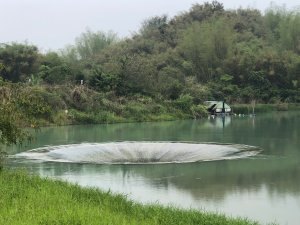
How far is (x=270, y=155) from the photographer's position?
14.3 metres

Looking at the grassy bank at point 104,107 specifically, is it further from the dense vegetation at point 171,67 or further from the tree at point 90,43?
the tree at point 90,43

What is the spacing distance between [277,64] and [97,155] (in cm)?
2548

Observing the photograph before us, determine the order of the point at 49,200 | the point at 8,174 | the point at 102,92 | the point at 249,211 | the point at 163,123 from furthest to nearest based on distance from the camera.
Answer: the point at 102,92
the point at 163,123
the point at 8,174
the point at 249,211
the point at 49,200

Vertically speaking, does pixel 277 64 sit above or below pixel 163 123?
above

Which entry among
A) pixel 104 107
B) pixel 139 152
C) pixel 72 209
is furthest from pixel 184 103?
pixel 72 209

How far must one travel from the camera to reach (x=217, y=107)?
102ft

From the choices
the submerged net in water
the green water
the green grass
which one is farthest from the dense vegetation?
the green grass

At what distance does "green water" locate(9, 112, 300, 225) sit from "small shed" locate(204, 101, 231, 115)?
37.4 ft

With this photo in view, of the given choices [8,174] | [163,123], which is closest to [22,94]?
[8,174]

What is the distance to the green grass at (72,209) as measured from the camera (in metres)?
5.59

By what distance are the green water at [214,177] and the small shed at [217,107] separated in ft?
37.4

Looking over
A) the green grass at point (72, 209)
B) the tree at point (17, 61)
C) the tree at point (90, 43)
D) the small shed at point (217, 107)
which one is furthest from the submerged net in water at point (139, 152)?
the tree at point (90, 43)

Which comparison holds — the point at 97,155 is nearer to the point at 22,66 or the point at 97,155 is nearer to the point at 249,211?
the point at 249,211

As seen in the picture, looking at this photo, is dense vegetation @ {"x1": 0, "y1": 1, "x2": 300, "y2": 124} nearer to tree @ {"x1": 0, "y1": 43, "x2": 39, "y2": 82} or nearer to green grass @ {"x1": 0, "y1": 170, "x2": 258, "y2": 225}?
tree @ {"x1": 0, "y1": 43, "x2": 39, "y2": 82}
